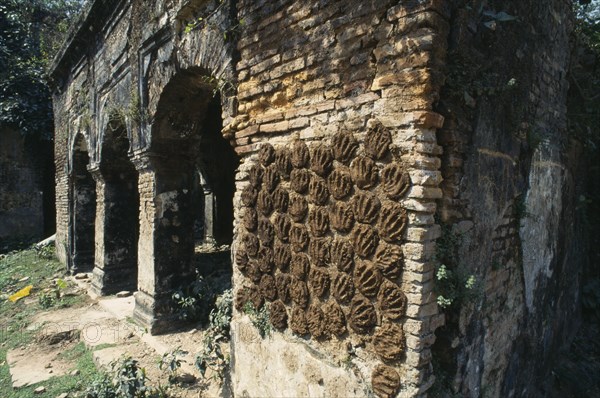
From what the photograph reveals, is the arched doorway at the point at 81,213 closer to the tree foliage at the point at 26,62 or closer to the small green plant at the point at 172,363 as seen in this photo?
the tree foliage at the point at 26,62

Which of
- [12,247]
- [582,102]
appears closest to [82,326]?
[582,102]

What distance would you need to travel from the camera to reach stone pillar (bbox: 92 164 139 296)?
23.3 feet

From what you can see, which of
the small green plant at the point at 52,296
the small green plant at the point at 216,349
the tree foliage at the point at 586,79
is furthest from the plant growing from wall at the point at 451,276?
the small green plant at the point at 52,296

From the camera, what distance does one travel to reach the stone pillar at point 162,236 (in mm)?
5094

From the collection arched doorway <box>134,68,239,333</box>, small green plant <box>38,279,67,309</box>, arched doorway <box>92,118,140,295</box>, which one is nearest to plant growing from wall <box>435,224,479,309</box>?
arched doorway <box>134,68,239,333</box>

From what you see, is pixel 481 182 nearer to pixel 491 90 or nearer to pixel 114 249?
pixel 491 90

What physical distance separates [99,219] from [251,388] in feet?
18.3

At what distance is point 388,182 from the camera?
209 cm

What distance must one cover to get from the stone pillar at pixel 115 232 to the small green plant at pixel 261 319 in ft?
17.3

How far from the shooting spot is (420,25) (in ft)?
6.50

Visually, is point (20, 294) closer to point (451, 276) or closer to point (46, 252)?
point (46, 252)

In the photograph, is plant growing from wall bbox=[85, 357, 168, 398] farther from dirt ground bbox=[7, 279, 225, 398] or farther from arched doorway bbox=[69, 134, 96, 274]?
arched doorway bbox=[69, 134, 96, 274]

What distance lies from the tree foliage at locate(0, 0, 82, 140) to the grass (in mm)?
4419

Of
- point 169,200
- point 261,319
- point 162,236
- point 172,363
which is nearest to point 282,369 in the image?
point 261,319
